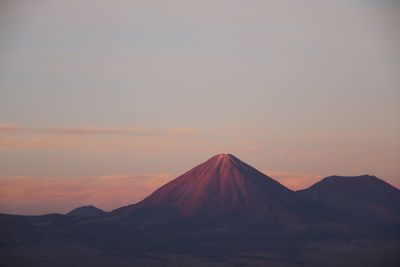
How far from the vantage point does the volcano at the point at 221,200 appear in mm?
156500

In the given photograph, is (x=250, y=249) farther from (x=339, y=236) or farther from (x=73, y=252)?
(x=73, y=252)

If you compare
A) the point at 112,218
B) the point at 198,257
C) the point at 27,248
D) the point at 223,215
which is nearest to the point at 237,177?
the point at 223,215

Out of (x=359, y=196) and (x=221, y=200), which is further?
(x=359, y=196)

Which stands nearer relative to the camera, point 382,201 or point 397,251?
point 397,251

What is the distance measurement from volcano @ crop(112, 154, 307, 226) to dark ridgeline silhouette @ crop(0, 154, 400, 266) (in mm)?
185

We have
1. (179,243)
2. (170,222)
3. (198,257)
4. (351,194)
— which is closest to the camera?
(198,257)

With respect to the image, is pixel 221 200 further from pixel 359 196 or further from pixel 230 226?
pixel 359 196

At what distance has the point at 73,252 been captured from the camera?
13588cm

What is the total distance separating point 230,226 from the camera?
500ft

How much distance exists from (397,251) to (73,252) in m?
49.7

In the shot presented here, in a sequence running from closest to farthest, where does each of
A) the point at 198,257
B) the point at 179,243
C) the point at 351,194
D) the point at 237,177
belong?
the point at 198,257
the point at 179,243
the point at 237,177
the point at 351,194

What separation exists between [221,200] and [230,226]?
1154cm

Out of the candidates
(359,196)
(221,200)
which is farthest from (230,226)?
(359,196)

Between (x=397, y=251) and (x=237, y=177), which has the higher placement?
(x=237, y=177)
